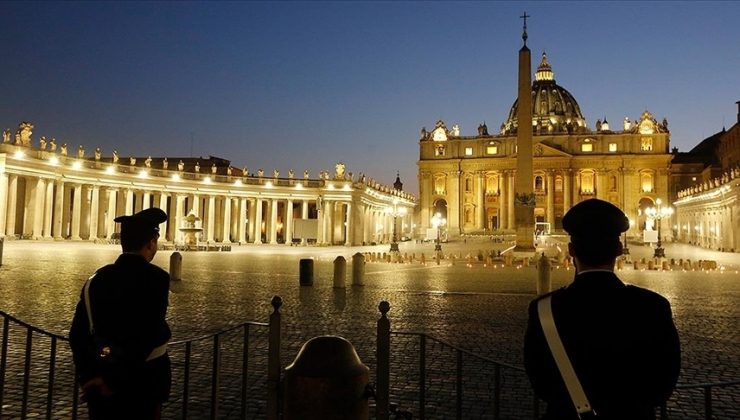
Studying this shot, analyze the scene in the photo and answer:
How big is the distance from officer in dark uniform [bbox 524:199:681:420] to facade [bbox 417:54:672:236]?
10066 cm

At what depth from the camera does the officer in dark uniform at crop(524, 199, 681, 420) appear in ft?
9.21

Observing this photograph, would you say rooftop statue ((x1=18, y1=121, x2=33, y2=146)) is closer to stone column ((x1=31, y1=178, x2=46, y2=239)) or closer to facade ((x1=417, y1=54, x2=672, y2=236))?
stone column ((x1=31, y1=178, x2=46, y2=239))

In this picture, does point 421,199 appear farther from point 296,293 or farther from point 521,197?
point 296,293

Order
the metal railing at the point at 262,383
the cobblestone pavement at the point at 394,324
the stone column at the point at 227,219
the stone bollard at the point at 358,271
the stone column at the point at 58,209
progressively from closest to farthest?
the metal railing at the point at 262,383 < the cobblestone pavement at the point at 394,324 < the stone bollard at the point at 358,271 < the stone column at the point at 58,209 < the stone column at the point at 227,219

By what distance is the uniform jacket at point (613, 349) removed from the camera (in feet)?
9.20

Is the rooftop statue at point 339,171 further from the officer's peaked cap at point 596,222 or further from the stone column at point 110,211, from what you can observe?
the officer's peaked cap at point 596,222

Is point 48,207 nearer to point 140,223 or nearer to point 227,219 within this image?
point 227,219

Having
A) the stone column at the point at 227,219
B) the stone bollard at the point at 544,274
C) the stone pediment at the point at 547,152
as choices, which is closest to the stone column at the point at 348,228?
the stone column at the point at 227,219

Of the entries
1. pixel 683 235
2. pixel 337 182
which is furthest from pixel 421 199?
pixel 683 235

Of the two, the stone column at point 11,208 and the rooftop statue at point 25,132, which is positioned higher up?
the rooftop statue at point 25,132

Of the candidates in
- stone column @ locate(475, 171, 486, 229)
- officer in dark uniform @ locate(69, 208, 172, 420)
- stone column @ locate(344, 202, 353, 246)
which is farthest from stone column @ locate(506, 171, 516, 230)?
officer in dark uniform @ locate(69, 208, 172, 420)

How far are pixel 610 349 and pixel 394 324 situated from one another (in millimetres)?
10250

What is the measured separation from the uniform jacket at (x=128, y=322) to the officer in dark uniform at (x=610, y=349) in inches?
111

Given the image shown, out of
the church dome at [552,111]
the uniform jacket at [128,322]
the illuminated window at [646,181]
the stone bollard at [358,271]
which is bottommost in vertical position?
the stone bollard at [358,271]
